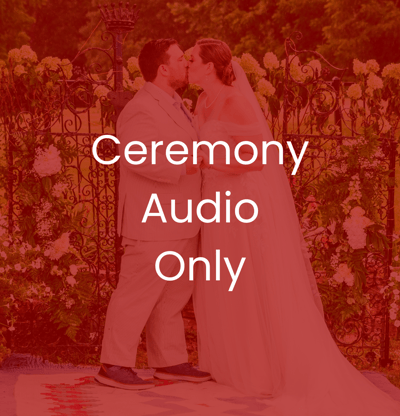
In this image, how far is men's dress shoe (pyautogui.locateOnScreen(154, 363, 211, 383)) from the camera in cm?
542

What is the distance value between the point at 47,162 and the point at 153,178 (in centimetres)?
155

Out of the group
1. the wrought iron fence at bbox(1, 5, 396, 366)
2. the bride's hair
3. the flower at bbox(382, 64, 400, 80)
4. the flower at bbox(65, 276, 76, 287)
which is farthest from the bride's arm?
the flower at bbox(65, 276, 76, 287)

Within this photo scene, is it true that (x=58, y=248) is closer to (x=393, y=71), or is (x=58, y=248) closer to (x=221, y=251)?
(x=221, y=251)

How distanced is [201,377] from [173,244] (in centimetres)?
111

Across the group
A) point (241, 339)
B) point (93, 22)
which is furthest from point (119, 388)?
point (93, 22)

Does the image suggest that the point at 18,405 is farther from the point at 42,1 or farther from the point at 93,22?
the point at 93,22

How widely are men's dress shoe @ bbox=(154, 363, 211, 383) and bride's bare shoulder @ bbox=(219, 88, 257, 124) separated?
1.97 metres

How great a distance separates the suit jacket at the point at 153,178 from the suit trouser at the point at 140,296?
0.36 ft

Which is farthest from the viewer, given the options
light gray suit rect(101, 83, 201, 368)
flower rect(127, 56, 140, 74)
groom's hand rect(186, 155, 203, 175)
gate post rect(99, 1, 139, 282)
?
flower rect(127, 56, 140, 74)

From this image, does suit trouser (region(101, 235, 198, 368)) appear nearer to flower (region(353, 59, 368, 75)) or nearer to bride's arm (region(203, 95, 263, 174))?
bride's arm (region(203, 95, 263, 174))

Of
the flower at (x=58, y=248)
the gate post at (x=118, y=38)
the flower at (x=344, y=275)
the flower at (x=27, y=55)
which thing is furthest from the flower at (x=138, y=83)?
the flower at (x=344, y=275)

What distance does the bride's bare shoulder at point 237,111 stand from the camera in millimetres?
5102

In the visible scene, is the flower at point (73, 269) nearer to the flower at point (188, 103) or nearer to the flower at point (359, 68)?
the flower at point (188, 103)

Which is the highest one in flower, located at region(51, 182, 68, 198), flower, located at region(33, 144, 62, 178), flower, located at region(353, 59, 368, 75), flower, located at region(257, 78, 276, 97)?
flower, located at region(353, 59, 368, 75)
